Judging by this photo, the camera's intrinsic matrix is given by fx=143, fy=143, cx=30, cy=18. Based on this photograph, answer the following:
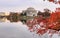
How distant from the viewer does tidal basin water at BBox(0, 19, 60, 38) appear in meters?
1.52

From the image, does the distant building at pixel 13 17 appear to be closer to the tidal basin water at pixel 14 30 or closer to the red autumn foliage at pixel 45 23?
the tidal basin water at pixel 14 30

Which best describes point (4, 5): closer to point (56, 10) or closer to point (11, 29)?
point (11, 29)

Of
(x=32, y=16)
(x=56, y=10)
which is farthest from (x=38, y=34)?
(x=56, y=10)

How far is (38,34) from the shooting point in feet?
5.10

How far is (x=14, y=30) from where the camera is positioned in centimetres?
154

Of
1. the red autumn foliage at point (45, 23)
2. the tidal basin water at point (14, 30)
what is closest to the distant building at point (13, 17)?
the tidal basin water at point (14, 30)

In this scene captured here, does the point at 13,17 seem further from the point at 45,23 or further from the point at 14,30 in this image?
the point at 45,23

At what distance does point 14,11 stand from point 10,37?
0.28 metres

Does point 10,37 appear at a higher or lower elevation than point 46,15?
lower

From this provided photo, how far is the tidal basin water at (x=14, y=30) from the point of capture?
5.00 ft

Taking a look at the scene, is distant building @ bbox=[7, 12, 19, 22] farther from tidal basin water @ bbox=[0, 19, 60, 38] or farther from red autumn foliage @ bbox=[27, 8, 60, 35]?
red autumn foliage @ bbox=[27, 8, 60, 35]

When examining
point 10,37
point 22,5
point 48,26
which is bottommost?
point 10,37

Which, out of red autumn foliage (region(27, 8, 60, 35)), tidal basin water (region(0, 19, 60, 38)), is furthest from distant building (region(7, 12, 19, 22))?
red autumn foliage (region(27, 8, 60, 35))

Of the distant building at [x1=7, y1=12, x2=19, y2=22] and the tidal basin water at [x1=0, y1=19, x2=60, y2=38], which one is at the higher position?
the distant building at [x1=7, y1=12, x2=19, y2=22]
